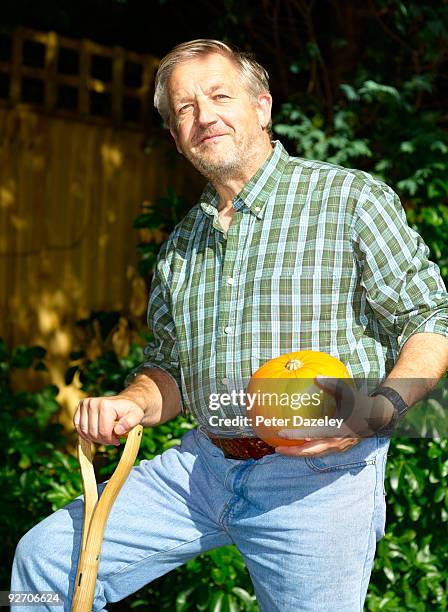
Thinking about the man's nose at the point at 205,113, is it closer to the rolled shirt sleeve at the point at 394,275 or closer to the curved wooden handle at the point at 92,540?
the rolled shirt sleeve at the point at 394,275

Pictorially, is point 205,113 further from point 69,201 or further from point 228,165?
point 69,201

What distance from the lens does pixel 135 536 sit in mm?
2381

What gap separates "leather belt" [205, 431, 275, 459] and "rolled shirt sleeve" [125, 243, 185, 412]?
1.10ft

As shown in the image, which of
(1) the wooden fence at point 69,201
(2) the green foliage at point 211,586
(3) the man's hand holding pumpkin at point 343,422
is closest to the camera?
(3) the man's hand holding pumpkin at point 343,422

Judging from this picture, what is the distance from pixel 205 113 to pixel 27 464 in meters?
2.25

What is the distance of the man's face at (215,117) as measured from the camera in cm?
246

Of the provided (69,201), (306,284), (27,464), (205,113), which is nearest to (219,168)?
(205,113)

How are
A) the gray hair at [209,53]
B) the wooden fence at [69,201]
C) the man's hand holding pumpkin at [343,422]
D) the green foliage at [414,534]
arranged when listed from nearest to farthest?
the man's hand holding pumpkin at [343,422]
the gray hair at [209,53]
the green foliage at [414,534]
the wooden fence at [69,201]

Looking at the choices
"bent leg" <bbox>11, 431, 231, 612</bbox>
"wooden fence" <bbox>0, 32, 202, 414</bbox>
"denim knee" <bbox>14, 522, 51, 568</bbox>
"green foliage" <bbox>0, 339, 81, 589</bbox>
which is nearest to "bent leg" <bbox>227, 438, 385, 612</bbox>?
"bent leg" <bbox>11, 431, 231, 612</bbox>

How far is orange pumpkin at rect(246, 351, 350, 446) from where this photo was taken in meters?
2.05

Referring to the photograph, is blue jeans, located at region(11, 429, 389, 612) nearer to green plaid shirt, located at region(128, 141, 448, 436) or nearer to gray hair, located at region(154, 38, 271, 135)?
green plaid shirt, located at region(128, 141, 448, 436)

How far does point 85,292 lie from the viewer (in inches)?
216

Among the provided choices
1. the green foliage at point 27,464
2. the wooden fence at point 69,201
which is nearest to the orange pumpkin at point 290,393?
the green foliage at point 27,464

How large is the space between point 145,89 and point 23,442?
2315 mm
